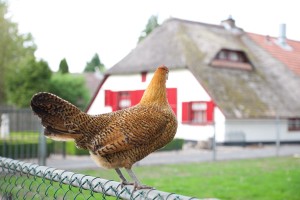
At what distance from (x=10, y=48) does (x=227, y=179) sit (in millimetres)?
20838

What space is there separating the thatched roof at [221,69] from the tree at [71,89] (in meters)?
7.75

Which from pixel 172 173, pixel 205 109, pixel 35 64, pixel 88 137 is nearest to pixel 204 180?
pixel 172 173

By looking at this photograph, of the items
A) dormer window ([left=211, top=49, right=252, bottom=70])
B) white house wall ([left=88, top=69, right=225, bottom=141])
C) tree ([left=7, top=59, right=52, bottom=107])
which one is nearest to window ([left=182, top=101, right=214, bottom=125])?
white house wall ([left=88, top=69, right=225, bottom=141])

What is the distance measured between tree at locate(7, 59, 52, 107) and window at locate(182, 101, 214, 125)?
9113 millimetres

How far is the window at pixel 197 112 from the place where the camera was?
16.5 m

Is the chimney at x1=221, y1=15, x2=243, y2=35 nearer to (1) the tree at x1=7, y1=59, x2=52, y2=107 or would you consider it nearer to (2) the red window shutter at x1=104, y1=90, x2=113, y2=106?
(2) the red window shutter at x1=104, y1=90, x2=113, y2=106

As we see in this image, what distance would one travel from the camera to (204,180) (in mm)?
7340

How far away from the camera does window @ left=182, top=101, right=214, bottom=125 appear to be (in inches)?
649

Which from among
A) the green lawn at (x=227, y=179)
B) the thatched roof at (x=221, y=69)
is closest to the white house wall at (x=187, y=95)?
the thatched roof at (x=221, y=69)

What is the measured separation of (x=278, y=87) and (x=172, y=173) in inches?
499

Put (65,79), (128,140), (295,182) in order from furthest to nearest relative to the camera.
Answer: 1. (65,79)
2. (295,182)
3. (128,140)

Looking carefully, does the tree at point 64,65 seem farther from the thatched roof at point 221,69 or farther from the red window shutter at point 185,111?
the red window shutter at point 185,111

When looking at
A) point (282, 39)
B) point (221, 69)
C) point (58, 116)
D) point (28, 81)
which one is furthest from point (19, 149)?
point (282, 39)

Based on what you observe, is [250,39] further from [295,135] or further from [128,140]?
[128,140]
